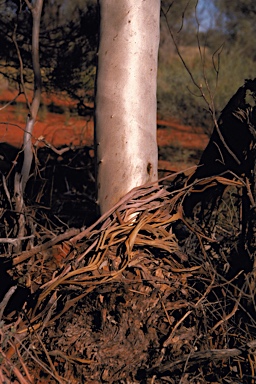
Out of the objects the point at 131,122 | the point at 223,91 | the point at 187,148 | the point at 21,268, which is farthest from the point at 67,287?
the point at 223,91

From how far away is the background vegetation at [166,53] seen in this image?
559cm

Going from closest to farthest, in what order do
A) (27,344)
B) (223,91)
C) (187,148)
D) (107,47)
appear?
(27,344), (107,47), (187,148), (223,91)

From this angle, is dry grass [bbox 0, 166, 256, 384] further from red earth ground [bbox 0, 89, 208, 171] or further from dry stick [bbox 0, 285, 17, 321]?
red earth ground [bbox 0, 89, 208, 171]

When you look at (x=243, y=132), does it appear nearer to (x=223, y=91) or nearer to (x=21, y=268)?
(x=21, y=268)

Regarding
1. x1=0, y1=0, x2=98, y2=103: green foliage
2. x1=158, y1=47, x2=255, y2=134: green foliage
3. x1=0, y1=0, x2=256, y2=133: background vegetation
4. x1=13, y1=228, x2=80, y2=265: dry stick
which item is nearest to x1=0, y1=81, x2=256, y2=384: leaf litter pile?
x1=13, y1=228, x2=80, y2=265: dry stick

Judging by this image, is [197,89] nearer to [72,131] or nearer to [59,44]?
[72,131]

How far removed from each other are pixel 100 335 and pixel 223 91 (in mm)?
11270

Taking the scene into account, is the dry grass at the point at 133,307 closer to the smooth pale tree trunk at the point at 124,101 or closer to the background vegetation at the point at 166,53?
the smooth pale tree trunk at the point at 124,101

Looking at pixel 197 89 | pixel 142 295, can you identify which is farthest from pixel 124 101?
pixel 197 89

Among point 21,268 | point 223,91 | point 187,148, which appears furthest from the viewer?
point 223,91

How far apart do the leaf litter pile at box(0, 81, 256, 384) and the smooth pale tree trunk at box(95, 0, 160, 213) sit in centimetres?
13

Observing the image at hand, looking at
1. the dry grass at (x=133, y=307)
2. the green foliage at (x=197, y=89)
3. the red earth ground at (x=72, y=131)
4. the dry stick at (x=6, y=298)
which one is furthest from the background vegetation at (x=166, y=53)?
the dry stick at (x=6, y=298)

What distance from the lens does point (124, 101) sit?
3.22 m

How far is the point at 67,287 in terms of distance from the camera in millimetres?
2789
